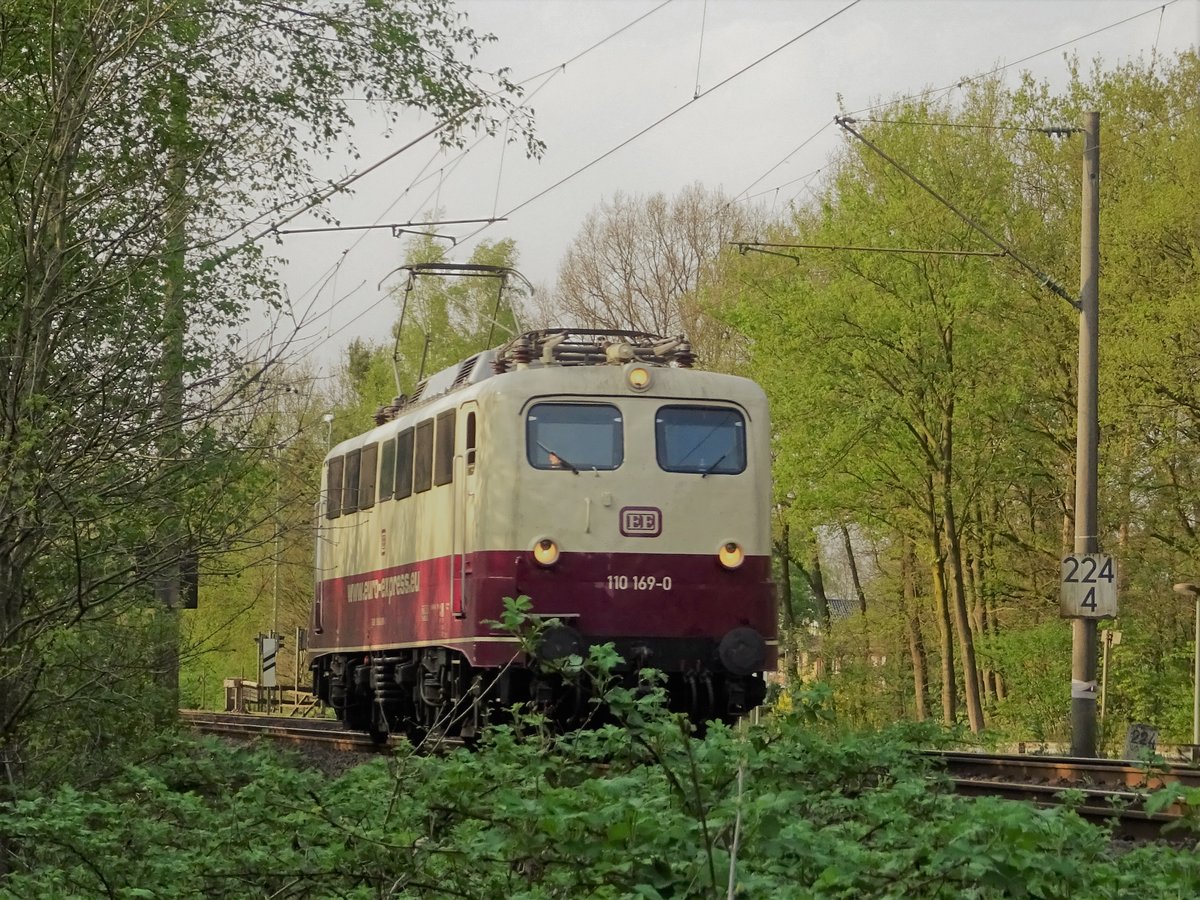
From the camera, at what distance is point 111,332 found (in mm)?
10539

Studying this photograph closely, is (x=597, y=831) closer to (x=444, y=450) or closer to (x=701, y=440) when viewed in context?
(x=701, y=440)

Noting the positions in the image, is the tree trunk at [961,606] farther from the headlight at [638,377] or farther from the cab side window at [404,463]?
the headlight at [638,377]

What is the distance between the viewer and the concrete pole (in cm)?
1759

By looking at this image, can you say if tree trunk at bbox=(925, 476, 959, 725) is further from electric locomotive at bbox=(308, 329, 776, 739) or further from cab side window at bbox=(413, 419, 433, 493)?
electric locomotive at bbox=(308, 329, 776, 739)

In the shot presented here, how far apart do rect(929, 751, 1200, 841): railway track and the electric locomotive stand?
2106 millimetres

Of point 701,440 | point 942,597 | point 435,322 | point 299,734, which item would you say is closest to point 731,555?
point 701,440

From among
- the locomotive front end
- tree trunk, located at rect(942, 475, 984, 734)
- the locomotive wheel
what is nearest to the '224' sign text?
the locomotive front end

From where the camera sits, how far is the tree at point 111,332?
970 cm

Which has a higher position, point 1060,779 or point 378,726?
point 378,726

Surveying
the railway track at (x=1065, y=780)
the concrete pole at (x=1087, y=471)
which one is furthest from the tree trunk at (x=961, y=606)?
the railway track at (x=1065, y=780)

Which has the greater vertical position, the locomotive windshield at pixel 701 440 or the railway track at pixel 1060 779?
the locomotive windshield at pixel 701 440

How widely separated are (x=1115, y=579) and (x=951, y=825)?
13.5m

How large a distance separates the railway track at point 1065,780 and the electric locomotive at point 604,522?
2.11 metres

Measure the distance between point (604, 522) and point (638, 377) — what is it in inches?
47.6
